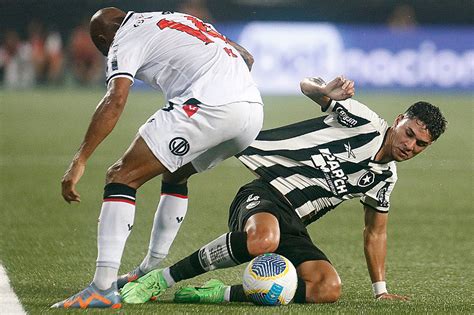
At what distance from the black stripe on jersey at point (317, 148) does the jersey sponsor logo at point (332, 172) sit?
5 cm

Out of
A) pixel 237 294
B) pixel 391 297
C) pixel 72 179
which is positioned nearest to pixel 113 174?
pixel 72 179

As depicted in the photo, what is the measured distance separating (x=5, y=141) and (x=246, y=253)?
1104 cm

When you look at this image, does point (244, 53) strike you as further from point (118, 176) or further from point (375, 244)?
point (375, 244)

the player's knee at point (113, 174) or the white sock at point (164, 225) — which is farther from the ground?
the player's knee at point (113, 174)

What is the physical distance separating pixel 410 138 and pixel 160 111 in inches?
56.9

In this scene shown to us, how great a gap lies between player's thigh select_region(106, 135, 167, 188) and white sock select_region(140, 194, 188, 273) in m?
0.79

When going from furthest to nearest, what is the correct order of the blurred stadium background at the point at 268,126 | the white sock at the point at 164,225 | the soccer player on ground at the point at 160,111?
1. the blurred stadium background at the point at 268,126
2. the white sock at the point at 164,225
3. the soccer player on ground at the point at 160,111

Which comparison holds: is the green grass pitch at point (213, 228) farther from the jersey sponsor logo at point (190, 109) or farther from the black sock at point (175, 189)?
the jersey sponsor logo at point (190, 109)

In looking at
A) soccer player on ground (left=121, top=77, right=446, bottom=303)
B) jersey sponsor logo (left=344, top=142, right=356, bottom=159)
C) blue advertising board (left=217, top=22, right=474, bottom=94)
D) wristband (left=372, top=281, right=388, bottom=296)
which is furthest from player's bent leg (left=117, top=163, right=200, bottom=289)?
blue advertising board (left=217, top=22, right=474, bottom=94)

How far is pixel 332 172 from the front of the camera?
6.12 metres

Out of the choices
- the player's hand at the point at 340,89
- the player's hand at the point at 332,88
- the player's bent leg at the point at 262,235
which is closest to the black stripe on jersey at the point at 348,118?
the player's hand at the point at 332,88

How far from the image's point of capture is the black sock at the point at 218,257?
18.0ft

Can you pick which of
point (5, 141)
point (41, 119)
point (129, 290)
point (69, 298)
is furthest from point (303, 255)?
point (41, 119)

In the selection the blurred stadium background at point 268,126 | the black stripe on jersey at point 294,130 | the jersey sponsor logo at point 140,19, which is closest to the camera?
the jersey sponsor logo at point 140,19
